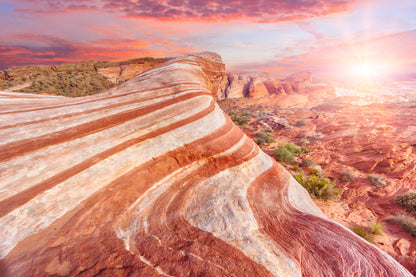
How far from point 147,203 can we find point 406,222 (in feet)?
24.5

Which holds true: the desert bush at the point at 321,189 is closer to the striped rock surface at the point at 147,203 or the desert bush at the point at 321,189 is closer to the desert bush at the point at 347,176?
the desert bush at the point at 347,176

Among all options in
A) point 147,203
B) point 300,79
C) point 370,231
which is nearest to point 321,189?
point 370,231

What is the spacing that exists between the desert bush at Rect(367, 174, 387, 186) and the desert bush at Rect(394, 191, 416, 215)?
104 cm

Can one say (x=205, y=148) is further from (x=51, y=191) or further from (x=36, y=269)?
(x=36, y=269)

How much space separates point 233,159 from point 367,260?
101 inches

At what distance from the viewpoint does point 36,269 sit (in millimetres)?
1739

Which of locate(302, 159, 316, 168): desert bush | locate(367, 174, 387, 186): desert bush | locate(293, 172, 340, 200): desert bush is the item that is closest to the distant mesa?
locate(302, 159, 316, 168): desert bush

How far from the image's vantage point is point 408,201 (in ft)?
19.3

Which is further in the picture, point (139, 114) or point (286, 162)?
point (286, 162)

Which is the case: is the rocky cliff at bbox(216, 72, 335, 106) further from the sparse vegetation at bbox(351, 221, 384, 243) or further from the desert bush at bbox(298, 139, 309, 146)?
the sparse vegetation at bbox(351, 221, 384, 243)

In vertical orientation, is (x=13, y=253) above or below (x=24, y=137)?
below

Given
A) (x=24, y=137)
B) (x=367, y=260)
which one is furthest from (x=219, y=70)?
(x=367, y=260)

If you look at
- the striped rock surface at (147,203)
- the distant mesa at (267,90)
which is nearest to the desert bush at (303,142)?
the striped rock surface at (147,203)

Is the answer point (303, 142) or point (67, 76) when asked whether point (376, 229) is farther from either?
point (67, 76)
